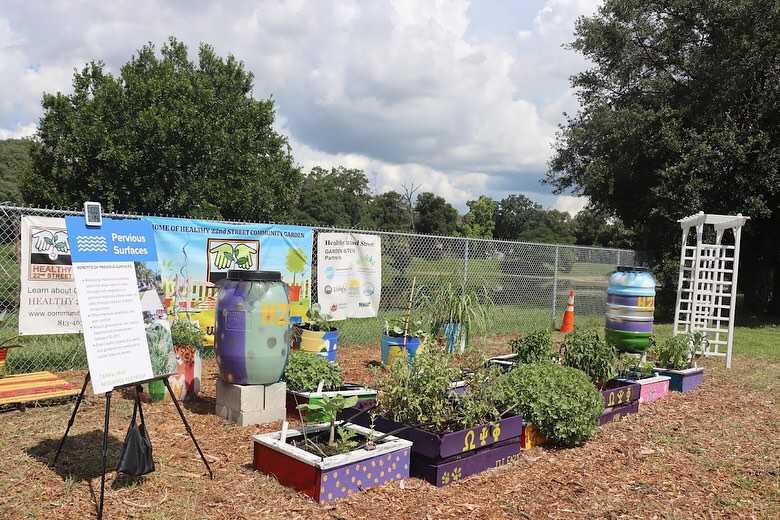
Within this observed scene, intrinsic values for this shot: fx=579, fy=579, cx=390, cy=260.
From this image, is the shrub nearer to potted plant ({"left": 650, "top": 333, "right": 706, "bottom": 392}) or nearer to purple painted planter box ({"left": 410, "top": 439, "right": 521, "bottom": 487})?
potted plant ({"left": 650, "top": 333, "right": 706, "bottom": 392})

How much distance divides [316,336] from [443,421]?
2737mm

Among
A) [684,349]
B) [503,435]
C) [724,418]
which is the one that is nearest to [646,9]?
[684,349]

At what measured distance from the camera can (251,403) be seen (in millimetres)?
4875

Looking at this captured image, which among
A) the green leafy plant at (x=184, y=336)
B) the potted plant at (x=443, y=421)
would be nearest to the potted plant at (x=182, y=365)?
the green leafy plant at (x=184, y=336)

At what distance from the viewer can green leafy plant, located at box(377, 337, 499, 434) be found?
4172 mm

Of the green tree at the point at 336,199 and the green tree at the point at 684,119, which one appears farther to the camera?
the green tree at the point at 336,199

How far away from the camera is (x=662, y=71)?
18.0m

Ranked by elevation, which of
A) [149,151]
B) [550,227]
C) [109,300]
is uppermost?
[149,151]

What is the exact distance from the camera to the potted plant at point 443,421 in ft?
12.9

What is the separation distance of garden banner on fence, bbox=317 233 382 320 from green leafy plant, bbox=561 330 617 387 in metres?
3.34

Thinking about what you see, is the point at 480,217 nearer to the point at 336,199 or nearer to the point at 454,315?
the point at 336,199

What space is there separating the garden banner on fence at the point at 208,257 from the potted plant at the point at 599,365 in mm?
3584

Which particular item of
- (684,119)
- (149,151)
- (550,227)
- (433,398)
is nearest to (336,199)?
(550,227)

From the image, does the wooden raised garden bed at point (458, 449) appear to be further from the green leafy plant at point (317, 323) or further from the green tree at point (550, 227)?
the green tree at point (550, 227)
